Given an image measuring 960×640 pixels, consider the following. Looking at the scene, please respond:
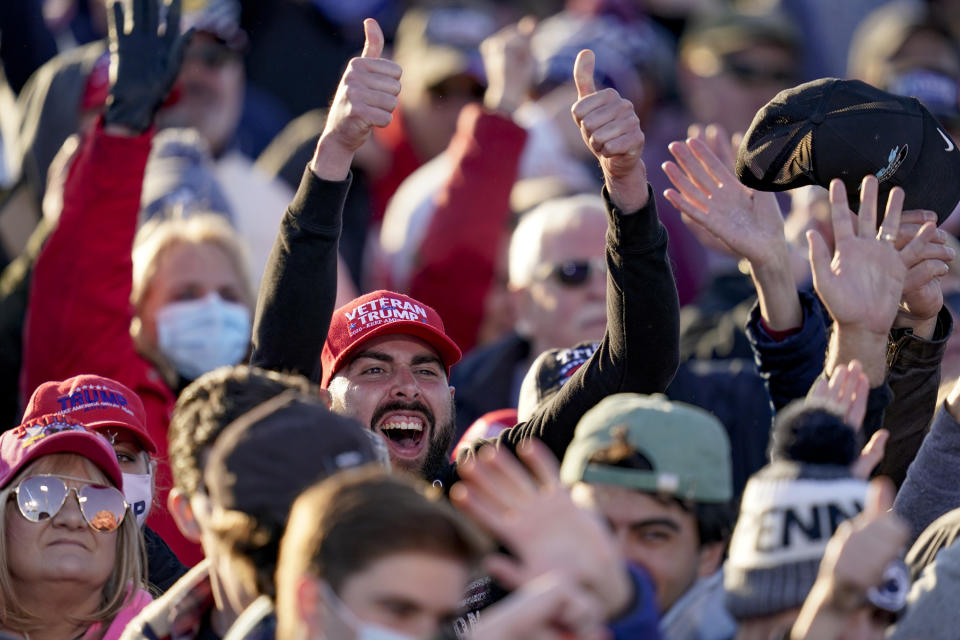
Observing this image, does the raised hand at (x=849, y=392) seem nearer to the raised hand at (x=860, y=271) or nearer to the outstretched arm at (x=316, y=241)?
the raised hand at (x=860, y=271)

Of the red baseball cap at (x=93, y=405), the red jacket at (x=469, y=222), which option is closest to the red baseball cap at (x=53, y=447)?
the red baseball cap at (x=93, y=405)

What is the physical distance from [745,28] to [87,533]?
17.8 feet

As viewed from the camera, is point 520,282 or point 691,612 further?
point 520,282

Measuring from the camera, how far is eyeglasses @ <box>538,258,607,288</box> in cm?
627

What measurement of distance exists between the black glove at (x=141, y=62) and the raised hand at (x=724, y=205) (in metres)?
1.95

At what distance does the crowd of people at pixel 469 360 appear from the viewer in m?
3.04

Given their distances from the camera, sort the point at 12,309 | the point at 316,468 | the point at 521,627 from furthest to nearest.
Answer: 1. the point at 12,309
2. the point at 316,468
3. the point at 521,627

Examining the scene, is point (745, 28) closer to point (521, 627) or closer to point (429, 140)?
point (429, 140)

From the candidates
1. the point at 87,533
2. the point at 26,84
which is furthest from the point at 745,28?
the point at 87,533

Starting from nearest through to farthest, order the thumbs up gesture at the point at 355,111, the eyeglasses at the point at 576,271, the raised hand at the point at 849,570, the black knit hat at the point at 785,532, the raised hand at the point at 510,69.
Answer: the raised hand at the point at 849,570 → the black knit hat at the point at 785,532 → the thumbs up gesture at the point at 355,111 → the eyeglasses at the point at 576,271 → the raised hand at the point at 510,69

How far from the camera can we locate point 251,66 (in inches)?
384

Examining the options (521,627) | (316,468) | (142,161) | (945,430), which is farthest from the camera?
(142,161)

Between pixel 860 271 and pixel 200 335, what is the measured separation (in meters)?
2.57

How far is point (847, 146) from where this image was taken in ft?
14.6
